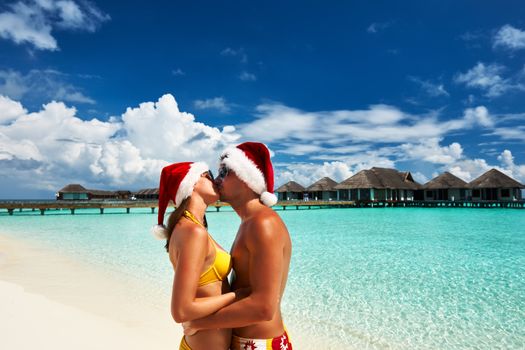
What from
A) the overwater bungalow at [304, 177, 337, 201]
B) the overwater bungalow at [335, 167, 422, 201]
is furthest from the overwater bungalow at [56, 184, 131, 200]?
the overwater bungalow at [335, 167, 422, 201]

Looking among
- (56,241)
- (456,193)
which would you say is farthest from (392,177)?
(56,241)

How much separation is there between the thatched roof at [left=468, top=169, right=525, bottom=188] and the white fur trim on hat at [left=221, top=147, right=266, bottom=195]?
50411 millimetres

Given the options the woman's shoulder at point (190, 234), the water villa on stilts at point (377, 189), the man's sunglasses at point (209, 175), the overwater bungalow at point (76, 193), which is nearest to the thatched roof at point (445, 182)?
the water villa on stilts at point (377, 189)

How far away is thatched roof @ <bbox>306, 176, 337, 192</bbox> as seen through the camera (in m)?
57.6

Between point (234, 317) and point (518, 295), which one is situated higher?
point (234, 317)

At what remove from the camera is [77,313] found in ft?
19.6

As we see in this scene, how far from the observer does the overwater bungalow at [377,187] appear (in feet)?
166

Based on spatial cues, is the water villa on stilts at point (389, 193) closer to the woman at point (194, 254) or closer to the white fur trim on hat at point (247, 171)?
the woman at point (194, 254)

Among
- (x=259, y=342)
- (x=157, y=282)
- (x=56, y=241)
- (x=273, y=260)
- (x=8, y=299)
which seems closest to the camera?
(x=273, y=260)

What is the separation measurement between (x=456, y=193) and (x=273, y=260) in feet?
175

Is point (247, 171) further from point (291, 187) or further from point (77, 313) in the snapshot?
point (291, 187)

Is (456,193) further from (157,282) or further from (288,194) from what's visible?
(157,282)

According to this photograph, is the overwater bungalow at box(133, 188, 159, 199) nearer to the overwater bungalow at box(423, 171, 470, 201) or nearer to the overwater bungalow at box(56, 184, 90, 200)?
the overwater bungalow at box(56, 184, 90, 200)

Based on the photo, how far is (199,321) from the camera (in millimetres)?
1635
